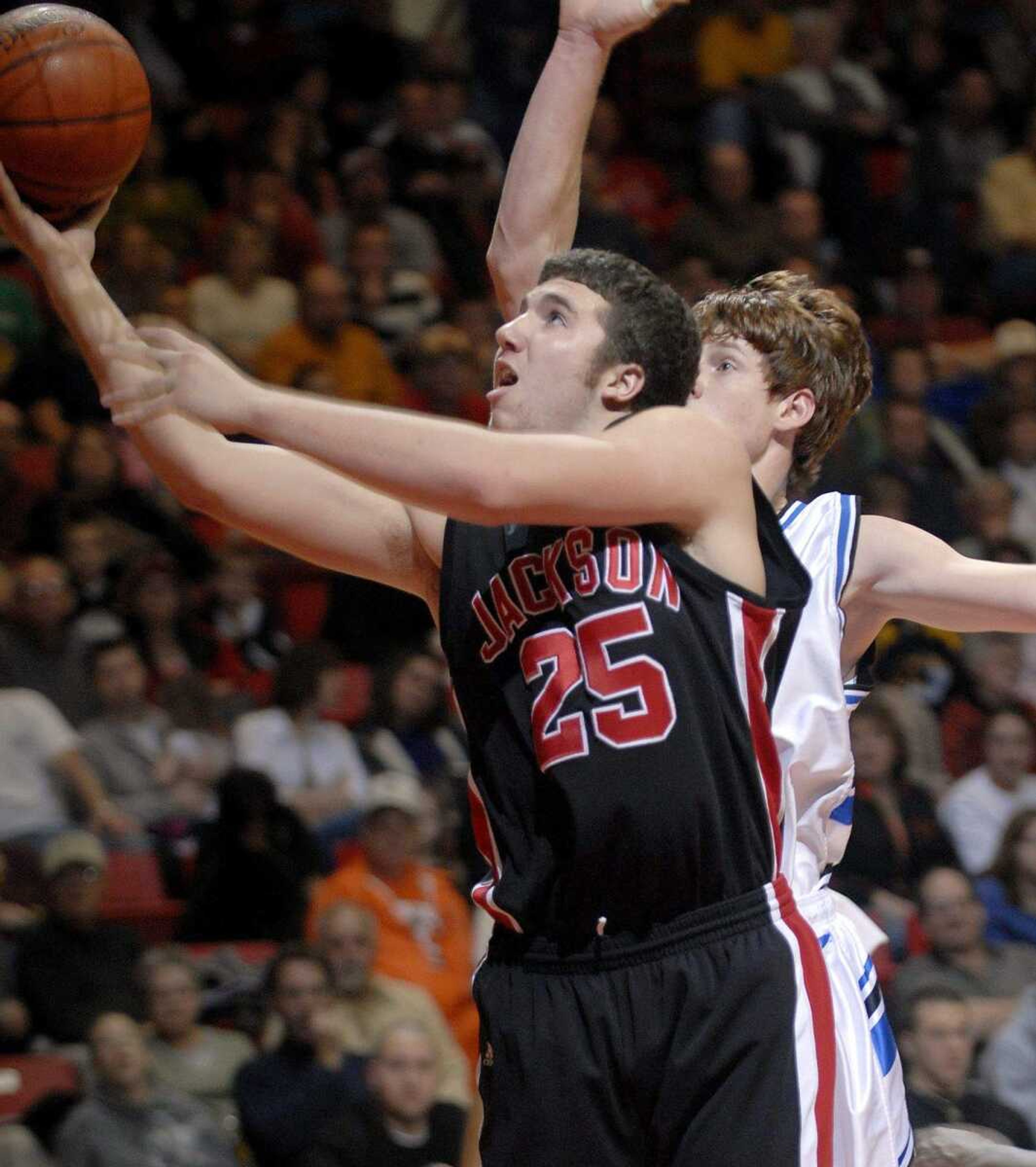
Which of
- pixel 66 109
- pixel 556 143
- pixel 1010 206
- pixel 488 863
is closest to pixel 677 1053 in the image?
pixel 488 863

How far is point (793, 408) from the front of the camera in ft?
11.8

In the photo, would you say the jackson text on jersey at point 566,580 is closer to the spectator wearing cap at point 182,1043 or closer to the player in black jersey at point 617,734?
the player in black jersey at point 617,734

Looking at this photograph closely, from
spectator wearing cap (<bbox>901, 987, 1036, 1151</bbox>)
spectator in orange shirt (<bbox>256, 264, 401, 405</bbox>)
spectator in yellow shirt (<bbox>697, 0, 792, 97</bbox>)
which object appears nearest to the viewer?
spectator wearing cap (<bbox>901, 987, 1036, 1151</bbox>)

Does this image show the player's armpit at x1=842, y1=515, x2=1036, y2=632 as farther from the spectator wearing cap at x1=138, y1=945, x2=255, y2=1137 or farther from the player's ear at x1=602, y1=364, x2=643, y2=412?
the spectator wearing cap at x1=138, y1=945, x2=255, y2=1137

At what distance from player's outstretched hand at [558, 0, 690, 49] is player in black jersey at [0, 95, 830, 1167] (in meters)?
0.78

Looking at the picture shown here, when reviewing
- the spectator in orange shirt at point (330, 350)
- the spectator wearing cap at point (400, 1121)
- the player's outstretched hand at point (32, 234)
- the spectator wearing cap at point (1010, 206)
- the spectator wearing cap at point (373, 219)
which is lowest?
the spectator wearing cap at point (400, 1121)

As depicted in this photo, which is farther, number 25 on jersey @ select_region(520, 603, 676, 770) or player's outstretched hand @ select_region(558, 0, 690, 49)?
player's outstretched hand @ select_region(558, 0, 690, 49)

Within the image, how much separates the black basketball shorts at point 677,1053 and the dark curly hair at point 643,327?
0.83 metres

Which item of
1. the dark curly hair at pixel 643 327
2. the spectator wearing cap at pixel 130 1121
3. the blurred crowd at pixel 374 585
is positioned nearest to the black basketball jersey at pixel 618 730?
the dark curly hair at pixel 643 327

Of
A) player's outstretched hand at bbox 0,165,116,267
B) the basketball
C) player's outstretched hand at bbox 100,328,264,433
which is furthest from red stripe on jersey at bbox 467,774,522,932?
the basketball

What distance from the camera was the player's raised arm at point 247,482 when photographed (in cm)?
309

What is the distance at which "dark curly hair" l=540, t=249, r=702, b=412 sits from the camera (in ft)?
10.2

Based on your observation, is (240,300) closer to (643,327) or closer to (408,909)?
(408,909)

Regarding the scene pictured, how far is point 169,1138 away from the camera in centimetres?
610
